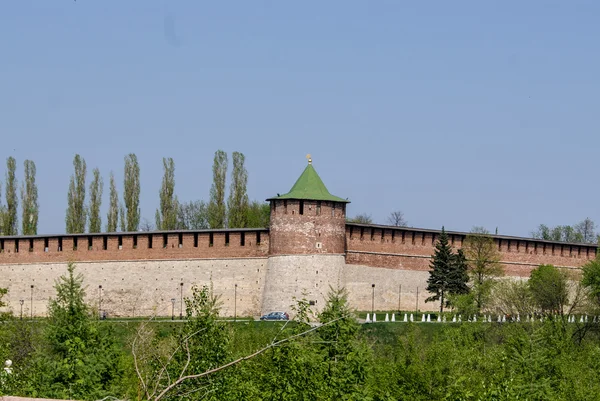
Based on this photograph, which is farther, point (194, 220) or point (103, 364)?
point (194, 220)

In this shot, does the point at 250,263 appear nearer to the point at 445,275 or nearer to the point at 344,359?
the point at 445,275

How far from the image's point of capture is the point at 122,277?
133 feet

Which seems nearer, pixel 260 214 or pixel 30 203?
pixel 30 203

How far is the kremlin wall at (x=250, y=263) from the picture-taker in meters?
38.3

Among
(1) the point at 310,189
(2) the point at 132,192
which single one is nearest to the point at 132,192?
(2) the point at 132,192

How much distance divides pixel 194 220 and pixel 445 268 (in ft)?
91.0

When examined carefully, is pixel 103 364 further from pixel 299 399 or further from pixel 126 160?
pixel 126 160

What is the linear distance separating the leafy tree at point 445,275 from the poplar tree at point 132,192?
37.5ft

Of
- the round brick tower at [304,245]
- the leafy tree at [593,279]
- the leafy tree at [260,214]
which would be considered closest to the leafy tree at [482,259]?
the leafy tree at [593,279]

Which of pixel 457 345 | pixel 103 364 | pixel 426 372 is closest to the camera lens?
pixel 103 364

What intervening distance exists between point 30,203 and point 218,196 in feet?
22.6

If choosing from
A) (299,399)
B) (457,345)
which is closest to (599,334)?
(457,345)

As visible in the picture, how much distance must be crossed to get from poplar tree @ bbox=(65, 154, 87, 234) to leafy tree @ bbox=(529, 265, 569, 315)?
53.2 ft

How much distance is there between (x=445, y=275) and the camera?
40344 millimetres
